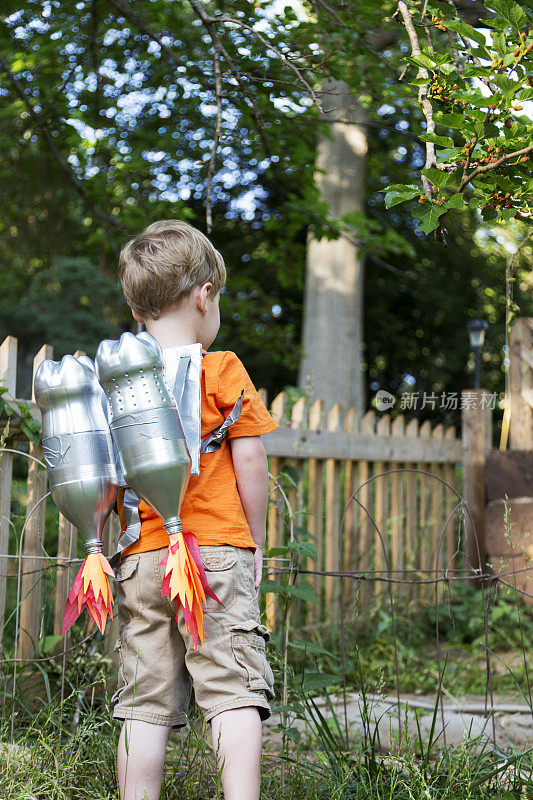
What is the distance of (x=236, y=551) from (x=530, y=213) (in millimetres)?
1192

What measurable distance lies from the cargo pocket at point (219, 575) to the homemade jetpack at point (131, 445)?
6 centimetres

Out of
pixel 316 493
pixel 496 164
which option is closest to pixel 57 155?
pixel 316 493

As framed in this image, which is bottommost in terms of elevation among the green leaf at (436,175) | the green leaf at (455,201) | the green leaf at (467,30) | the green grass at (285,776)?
the green grass at (285,776)

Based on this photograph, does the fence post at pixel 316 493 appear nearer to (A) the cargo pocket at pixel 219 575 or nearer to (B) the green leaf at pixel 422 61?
(A) the cargo pocket at pixel 219 575

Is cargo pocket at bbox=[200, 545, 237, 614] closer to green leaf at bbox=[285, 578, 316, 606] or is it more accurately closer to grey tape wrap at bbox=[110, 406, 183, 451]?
grey tape wrap at bbox=[110, 406, 183, 451]

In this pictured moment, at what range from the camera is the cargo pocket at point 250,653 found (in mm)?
1801

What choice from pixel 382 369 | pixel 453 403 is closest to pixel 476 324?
pixel 453 403

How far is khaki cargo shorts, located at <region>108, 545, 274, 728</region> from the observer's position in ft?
5.88

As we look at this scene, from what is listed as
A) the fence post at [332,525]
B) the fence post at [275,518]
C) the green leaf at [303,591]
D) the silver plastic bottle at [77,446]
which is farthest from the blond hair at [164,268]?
the fence post at [332,525]

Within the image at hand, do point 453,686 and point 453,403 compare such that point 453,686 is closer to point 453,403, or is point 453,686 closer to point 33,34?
point 453,403

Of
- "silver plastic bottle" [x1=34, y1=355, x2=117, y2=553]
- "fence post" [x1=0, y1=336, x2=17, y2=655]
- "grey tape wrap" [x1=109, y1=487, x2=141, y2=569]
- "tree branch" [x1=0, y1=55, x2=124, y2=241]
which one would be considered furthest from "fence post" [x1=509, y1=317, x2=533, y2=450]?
"silver plastic bottle" [x1=34, y1=355, x2=117, y2=553]

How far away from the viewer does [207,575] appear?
5.99 feet

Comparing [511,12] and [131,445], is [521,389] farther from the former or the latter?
[131,445]

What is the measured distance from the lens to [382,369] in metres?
16.0
